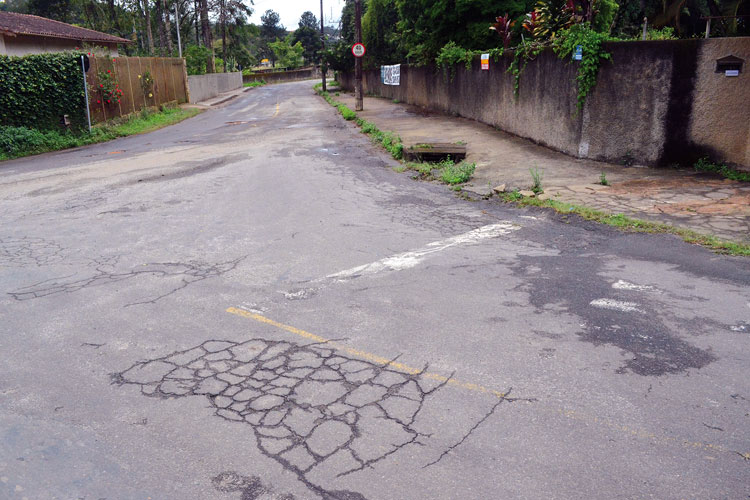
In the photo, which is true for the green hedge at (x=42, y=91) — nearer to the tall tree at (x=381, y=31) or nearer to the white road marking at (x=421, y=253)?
the white road marking at (x=421, y=253)

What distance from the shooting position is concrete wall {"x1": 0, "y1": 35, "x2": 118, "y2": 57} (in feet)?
83.5

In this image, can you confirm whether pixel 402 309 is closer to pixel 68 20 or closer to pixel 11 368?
pixel 11 368

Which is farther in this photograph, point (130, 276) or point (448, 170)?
point (448, 170)

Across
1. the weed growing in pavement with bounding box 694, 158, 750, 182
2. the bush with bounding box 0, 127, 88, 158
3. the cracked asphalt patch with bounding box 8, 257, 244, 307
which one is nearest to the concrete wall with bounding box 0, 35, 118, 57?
the bush with bounding box 0, 127, 88, 158

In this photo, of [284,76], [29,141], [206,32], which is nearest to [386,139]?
[29,141]

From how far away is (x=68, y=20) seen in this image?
53.9 m

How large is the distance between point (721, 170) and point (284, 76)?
78448 mm

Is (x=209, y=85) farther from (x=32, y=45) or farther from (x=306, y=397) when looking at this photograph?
(x=306, y=397)

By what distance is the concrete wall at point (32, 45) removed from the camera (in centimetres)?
2546

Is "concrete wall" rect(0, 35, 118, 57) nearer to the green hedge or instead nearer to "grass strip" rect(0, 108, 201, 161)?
"grass strip" rect(0, 108, 201, 161)

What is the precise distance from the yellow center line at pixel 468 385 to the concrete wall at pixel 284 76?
76.9 meters

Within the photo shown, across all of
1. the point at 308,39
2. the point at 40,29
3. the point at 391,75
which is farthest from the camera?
the point at 308,39

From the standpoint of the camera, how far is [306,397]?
409cm

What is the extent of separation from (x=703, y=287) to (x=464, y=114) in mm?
16719
